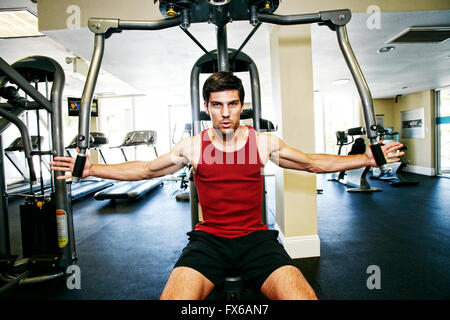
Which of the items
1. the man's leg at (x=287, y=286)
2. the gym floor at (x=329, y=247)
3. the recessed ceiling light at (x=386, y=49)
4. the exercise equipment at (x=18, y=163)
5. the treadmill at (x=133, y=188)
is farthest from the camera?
the exercise equipment at (x=18, y=163)

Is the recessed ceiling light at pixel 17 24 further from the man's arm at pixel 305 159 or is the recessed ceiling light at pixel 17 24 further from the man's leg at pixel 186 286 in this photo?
the man's leg at pixel 186 286

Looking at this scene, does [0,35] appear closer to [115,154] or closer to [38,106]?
[38,106]

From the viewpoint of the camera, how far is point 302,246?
228 centimetres

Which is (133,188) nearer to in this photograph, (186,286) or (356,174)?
(186,286)

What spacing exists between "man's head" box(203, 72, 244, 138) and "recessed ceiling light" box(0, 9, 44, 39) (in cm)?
294

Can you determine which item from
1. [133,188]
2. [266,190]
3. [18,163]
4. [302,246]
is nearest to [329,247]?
[302,246]

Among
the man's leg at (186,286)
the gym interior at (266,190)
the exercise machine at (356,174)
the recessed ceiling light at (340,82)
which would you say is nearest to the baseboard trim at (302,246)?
the gym interior at (266,190)

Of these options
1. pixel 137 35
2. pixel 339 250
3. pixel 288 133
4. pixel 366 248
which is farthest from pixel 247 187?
pixel 137 35

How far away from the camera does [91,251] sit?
2.64m

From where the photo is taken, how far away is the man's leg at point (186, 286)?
0.93m

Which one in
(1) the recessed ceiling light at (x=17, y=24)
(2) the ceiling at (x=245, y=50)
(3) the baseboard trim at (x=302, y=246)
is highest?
(1) the recessed ceiling light at (x=17, y=24)

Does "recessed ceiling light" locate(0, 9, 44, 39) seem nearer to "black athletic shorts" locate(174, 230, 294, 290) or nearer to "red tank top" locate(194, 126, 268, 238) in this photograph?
"red tank top" locate(194, 126, 268, 238)

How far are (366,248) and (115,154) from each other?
700 centimetres

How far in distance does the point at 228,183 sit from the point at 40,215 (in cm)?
174
